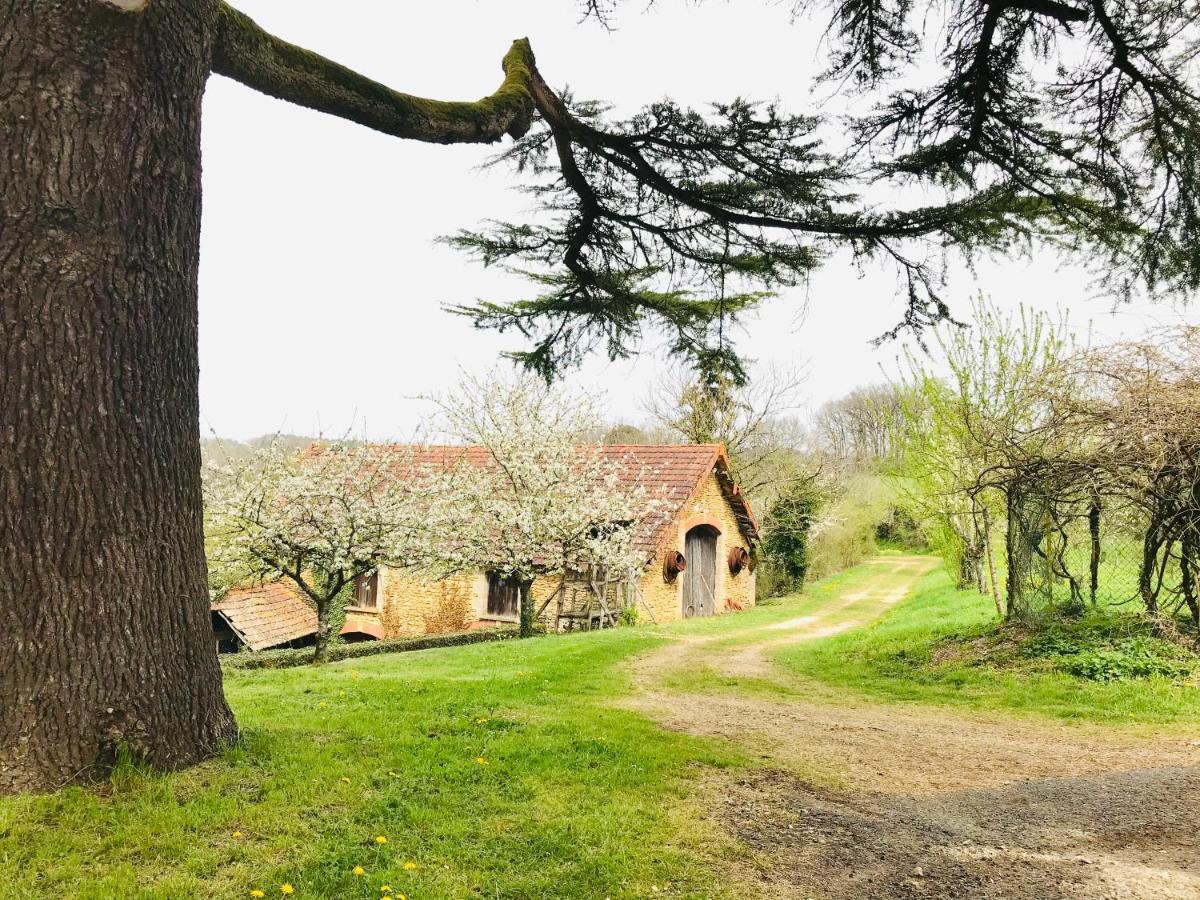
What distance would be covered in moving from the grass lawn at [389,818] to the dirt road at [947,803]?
0.48m

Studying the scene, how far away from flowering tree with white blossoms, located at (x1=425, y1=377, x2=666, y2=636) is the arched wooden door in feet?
12.2

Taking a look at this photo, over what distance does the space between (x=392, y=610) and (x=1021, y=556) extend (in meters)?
15.4

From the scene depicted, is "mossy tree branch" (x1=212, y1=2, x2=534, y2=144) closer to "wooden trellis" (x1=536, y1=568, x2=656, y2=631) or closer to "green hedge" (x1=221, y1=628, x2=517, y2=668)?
"green hedge" (x1=221, y1=628, x2=517, y2=668)

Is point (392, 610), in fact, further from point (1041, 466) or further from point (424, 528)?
point (1041, 466)

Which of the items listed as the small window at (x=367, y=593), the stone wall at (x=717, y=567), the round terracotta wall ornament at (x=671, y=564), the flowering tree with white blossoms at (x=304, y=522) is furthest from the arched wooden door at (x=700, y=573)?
the flowering tree with white blossoms at (x=304, y=522)

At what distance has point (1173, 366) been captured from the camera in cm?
822

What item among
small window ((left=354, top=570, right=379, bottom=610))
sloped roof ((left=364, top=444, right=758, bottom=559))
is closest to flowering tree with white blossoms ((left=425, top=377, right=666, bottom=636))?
sloped roof ((left=364, top=444, right=758, bottom=559))

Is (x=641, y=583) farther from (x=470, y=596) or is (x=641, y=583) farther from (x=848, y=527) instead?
(x=848, y=527)

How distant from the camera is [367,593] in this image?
66.2 ft

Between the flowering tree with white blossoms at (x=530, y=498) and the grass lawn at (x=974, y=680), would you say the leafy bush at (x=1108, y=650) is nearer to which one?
the grass lawn at (x=974, y=680)

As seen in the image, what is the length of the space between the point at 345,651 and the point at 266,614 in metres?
5.96

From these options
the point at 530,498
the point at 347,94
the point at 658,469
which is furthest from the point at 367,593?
the point at 347,94

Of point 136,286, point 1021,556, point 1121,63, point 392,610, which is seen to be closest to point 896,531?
point 392,610

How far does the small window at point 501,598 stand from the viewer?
18766mm
